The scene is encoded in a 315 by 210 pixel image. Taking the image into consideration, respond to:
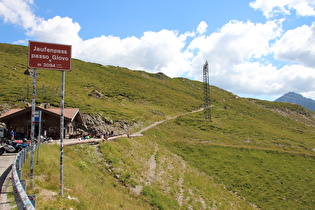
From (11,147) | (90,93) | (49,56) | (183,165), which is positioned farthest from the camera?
(90,93)

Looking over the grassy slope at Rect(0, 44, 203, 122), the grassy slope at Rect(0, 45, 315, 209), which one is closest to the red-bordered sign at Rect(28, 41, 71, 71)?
the grassy slope at Rect(0, 45, 315, 209)

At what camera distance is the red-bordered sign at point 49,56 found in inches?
433

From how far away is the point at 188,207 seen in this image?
2144cm

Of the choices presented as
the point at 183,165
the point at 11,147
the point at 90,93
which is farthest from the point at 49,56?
the point at 90,93

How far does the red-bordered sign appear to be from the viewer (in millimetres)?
10992

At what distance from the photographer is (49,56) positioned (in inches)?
442

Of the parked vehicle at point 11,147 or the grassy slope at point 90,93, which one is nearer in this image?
the parked vehicle at point 11,147

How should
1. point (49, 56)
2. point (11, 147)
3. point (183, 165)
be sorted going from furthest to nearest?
point (183, 165) → point (11, 147) → point (49, 56)

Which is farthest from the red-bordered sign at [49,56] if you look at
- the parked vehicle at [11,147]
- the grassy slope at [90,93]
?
the grassy slope at [90,93]

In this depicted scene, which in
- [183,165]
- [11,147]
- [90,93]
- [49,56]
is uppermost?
[90,93]

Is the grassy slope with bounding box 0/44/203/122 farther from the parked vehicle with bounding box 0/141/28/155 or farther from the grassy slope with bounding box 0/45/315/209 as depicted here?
the parked vehicle with bounding box 0/141/28/155

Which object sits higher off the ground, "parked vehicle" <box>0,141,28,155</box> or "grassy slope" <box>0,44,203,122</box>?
"grassy slope" <box>0,44,203,122</box>

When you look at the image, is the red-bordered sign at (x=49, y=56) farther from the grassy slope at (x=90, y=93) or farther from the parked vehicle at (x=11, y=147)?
the grassy slope at (x=90, y=93)

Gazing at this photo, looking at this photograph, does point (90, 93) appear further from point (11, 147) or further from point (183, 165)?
point (11, 147)
